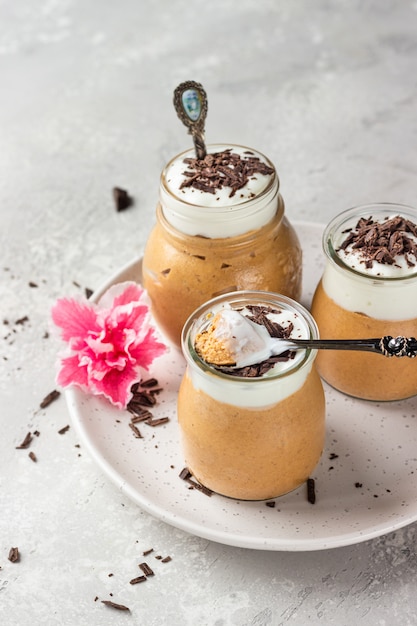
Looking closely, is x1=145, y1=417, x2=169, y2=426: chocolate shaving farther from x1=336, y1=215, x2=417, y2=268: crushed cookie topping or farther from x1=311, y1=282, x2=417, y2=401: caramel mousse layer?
x1=336, y1=215, x2=417, y2=268: crushed cookie topping

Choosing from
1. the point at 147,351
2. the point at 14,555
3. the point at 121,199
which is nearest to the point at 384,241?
the point at 147,351

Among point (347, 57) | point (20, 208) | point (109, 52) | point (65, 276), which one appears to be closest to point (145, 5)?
point (109, 52)

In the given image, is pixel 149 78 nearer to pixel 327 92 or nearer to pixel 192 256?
pixel 327 92

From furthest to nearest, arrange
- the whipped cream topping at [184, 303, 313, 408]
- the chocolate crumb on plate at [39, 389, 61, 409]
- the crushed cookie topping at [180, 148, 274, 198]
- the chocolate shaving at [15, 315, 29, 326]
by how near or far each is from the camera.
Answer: the chocolate shaving at [15, 315, 29, 326], the chocolate crumb on plate at [39, 389, 61, 409], the crushed cookie topping at [180, 148, 274, 198], the whipped cream topping at [184, 303, 313, 408]

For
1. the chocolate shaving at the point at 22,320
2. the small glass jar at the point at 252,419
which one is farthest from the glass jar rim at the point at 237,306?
the chocolate shaving at the point at 22,320

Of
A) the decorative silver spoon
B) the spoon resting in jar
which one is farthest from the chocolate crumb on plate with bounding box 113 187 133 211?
the spoon resting in jar

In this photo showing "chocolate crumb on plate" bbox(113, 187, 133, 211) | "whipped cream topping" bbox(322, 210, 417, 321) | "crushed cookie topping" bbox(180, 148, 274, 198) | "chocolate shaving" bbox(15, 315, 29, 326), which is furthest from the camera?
"chocolate crumb on plate" bbox(113, 187, 133, 211)

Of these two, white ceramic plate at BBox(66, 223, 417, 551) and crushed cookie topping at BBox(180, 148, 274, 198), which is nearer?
white ceramic plate at BBox(66, 223, 417, 551)
